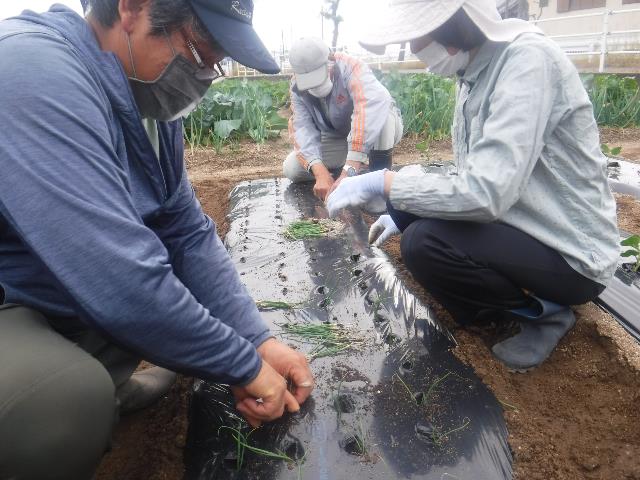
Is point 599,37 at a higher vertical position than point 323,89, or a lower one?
lower

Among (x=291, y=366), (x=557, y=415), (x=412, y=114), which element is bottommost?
(x=412, y=114)

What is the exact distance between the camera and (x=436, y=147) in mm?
5980

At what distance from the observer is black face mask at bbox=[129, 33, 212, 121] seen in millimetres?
1164

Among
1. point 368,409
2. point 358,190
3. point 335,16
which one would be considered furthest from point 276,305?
point 335,16

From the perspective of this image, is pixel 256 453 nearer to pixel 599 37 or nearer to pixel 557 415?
pixel 557 415

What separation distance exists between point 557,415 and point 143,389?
1.26 m

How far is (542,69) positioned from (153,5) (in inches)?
40.8

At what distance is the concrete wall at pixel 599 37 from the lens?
964 cm

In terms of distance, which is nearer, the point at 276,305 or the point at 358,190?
the point at 358,190

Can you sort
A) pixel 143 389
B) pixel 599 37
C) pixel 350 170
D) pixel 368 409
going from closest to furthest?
pixel 368 409 → pixel 143 389 → pixel 350 170 → pixel 599 37

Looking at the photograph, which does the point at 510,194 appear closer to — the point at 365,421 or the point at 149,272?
the point at 365,421

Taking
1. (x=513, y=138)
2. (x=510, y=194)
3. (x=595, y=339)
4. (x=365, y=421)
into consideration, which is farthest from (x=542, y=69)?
(x=365, y=421)

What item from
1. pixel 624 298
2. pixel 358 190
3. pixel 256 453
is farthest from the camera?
pixel 624 298

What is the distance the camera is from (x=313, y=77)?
3.18 metres
